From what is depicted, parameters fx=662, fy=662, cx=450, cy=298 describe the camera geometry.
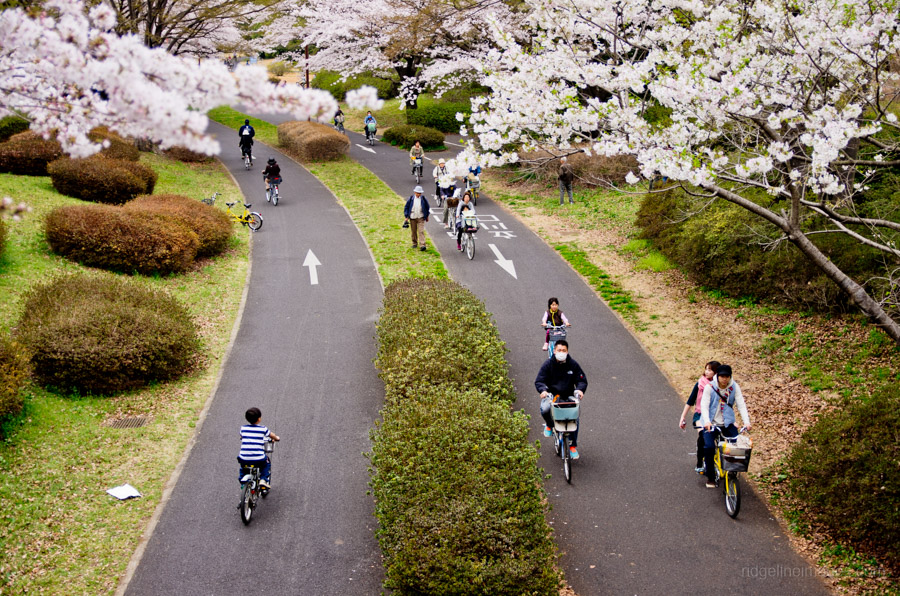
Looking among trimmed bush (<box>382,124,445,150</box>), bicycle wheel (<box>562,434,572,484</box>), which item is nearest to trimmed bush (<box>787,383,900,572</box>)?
bicycle wheel (<box>562,434,572,484</box>)

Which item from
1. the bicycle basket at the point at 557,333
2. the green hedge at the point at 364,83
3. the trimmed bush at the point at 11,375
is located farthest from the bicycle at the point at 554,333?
the green hedge at the point at 364,83

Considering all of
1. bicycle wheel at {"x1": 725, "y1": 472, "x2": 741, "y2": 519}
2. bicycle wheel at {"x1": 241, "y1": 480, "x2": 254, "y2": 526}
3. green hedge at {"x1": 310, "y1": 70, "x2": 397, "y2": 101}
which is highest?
green hedge at {"x1": 310, "y1": 70, "x2": 397, "y2": 101}

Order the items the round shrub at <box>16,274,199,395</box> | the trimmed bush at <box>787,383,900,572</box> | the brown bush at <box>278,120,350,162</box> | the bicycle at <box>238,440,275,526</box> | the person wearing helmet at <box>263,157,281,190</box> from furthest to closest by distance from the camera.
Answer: the brown bush at <box>278,120,350,162</box> < the person wearing helmet at <box>263,157,281,190</box> < the round shrub at <box>16,274,199,395</box> < the bicycle at <box>238,440,275,526</box> < the trimmed bush at <box>787,383,900,572</box>

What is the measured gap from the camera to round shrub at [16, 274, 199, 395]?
34.0ft

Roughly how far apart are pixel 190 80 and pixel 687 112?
703cm

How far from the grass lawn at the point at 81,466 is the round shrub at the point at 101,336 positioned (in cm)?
28

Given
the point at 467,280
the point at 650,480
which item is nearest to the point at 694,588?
the point at 650,480

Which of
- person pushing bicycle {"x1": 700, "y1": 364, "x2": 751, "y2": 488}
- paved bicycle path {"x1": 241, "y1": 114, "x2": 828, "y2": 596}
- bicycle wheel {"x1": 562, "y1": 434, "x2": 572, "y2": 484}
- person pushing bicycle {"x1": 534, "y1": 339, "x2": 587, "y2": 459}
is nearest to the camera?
paved bicycle path {"x1": 241, "y1": 114, "x2": 828, "y2": 596}

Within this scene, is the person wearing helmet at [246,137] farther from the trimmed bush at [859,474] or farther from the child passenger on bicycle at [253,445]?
the trimmed bush at [859,474]

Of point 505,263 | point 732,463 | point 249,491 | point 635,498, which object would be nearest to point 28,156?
point 505,263

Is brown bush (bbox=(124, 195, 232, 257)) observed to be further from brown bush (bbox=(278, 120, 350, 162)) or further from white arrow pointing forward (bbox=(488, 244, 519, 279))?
brown bush (bbox=(278, 120, 350, 162))

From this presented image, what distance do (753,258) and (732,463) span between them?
303 inches

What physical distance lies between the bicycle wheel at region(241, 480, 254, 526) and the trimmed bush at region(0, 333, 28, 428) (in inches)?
147

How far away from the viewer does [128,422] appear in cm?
1016
